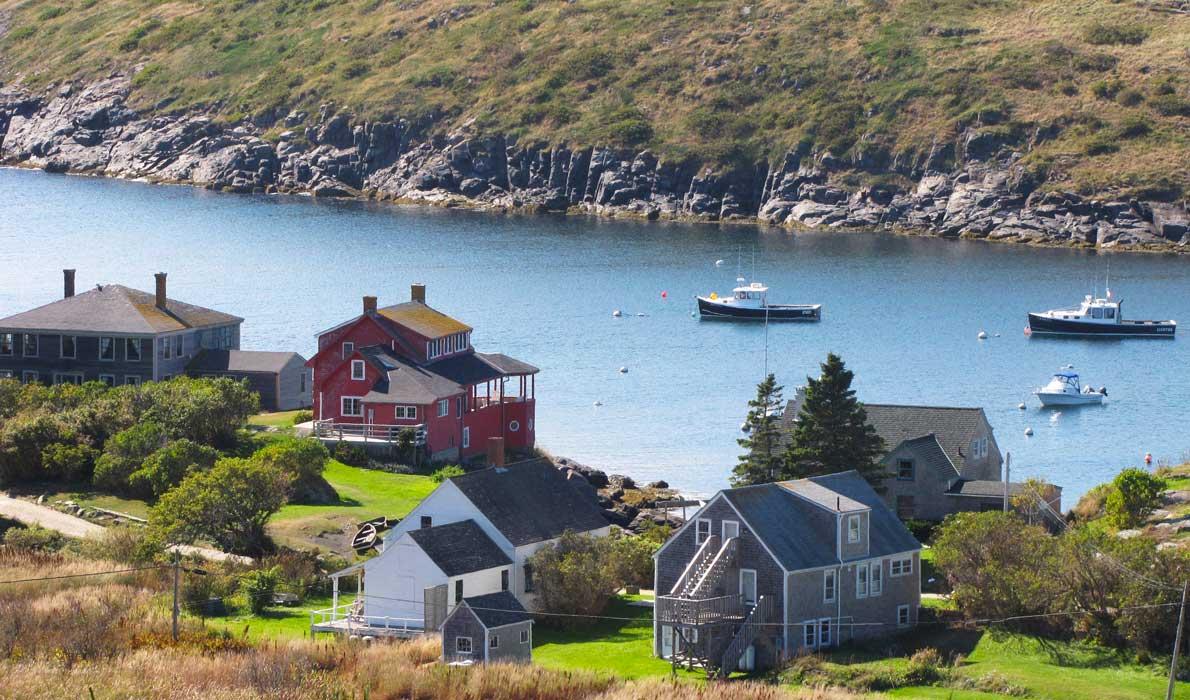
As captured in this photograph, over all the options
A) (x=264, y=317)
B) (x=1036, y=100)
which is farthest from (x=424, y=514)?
(x=1036, y=100)

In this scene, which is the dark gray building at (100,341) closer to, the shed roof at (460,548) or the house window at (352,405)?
the house window at (352,405)

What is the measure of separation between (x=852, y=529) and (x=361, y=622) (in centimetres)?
1343

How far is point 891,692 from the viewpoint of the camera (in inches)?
1850

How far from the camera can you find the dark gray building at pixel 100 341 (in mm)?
86500

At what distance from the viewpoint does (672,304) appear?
14475 cm

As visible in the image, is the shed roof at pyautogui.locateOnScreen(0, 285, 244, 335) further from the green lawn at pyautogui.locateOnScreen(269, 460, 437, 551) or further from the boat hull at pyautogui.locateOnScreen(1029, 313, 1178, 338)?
the boat hull at pyautogui.locateOnScreen(1029, 313, 1178, 338)

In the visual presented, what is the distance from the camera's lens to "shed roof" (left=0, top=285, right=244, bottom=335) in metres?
87.0

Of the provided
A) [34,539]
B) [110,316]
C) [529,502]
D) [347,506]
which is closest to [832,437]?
[529,502]

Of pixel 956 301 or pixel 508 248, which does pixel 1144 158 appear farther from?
pixel 508 248

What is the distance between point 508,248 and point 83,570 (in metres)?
121

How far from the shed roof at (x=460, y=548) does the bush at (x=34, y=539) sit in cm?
1208

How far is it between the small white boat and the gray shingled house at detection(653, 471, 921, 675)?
5159 centimetres

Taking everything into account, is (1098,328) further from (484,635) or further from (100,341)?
(484,635)

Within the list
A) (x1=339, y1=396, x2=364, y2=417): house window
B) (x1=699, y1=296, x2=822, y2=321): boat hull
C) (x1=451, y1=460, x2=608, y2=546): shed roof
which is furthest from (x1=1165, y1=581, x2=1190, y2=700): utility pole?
(x1=699, y1=296, x2=822, y2=321): boat hull
